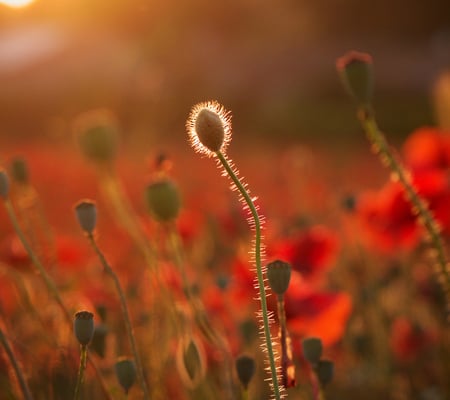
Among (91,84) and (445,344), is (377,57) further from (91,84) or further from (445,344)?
(445,344)

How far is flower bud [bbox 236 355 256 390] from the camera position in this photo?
61 cm

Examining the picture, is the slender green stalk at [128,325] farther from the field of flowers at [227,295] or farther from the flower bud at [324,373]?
the flower bud at [324,373]

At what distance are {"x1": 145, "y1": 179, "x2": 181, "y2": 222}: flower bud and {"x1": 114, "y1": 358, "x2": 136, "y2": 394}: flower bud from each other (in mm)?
173

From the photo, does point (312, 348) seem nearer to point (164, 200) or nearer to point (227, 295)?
point (164, 200)

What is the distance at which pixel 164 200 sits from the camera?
29.0 inches

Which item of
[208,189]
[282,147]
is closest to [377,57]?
[282,147]

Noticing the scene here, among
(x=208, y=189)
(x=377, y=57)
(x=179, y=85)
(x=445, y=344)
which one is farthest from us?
(x=377, y=57)

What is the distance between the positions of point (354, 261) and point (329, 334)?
1.39ft

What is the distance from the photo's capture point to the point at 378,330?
103cm

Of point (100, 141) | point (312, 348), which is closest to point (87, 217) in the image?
point (312, 348)

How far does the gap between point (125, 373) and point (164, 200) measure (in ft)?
0.62

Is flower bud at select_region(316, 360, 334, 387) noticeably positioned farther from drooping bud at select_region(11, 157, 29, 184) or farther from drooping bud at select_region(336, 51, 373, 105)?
drooping bud at select_region(11, 157, 29, 184)

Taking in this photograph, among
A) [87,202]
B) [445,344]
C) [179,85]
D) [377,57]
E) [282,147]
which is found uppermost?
[377,57]

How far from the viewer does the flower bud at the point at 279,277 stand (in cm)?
50
